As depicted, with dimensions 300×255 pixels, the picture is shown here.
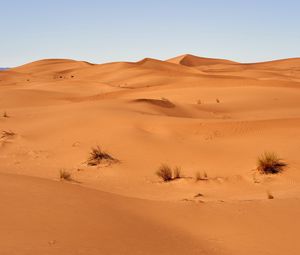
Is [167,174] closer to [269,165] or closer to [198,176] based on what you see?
[198,176]

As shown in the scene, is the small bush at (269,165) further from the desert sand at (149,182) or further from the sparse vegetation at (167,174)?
the sparse vegetation at (167,174)

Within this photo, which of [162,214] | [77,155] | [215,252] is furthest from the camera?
[77,155]

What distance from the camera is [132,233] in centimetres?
510

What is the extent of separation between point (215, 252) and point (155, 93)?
2350 centimetres

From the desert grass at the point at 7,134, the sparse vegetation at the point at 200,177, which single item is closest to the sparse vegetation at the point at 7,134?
the desert grass at the point at 7,134

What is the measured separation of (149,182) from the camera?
9930 millimetres

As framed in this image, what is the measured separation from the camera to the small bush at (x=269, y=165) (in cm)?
991

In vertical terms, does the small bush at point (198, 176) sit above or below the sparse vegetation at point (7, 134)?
below

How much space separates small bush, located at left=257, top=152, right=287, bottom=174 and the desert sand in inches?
5.5

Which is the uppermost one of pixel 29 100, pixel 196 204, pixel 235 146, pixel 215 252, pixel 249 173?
pixel 29 100

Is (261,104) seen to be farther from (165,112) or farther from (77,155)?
(77,155)

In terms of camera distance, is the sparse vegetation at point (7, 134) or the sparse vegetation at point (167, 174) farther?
the sparse vegetation at point (7, 134)

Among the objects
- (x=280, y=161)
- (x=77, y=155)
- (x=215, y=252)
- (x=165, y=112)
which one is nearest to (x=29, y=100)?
(x=165, y=112)

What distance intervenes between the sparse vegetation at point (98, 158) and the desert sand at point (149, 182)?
0.40ft
